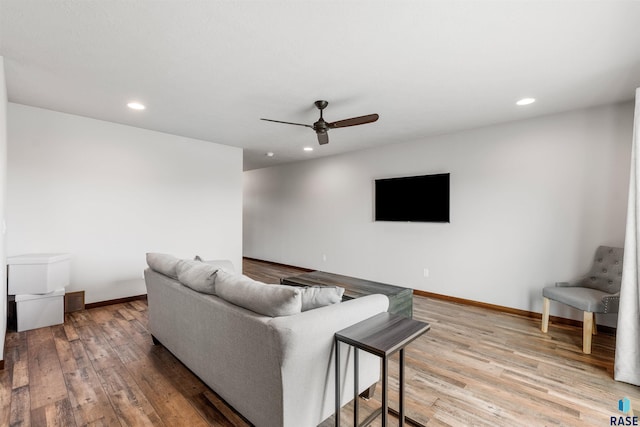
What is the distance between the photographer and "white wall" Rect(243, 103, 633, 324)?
3.23m

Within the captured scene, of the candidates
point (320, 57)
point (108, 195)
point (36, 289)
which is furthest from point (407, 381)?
point (108, 195)

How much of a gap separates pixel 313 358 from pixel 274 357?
0.21m

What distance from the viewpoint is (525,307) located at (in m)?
3.66

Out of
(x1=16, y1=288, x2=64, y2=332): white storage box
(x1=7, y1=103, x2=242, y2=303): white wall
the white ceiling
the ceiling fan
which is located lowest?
(x1=16, y1=288, x2=64, y2=332): white storage box

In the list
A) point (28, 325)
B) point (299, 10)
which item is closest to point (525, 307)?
point (299, 10)

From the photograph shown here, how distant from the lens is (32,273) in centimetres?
306

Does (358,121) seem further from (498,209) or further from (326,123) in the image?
(498,209)

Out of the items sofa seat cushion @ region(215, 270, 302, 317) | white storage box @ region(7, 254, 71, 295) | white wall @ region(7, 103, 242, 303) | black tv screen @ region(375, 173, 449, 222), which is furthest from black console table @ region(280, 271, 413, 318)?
white storage box @ region(7, 254, 71, 295)

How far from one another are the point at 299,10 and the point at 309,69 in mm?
697


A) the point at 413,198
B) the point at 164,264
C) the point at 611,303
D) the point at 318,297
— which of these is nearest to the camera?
the point at 318,297

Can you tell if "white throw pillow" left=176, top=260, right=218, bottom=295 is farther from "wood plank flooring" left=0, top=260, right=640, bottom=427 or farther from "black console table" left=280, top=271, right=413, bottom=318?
"black console table" left=280, top=271, right=413, bottom=318

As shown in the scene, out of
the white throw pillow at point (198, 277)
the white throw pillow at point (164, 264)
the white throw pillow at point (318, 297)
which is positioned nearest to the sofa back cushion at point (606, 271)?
the white throw pillow at point (318, 297)

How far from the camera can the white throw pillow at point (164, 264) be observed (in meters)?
2.41

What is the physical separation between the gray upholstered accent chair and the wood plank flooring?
282mm
